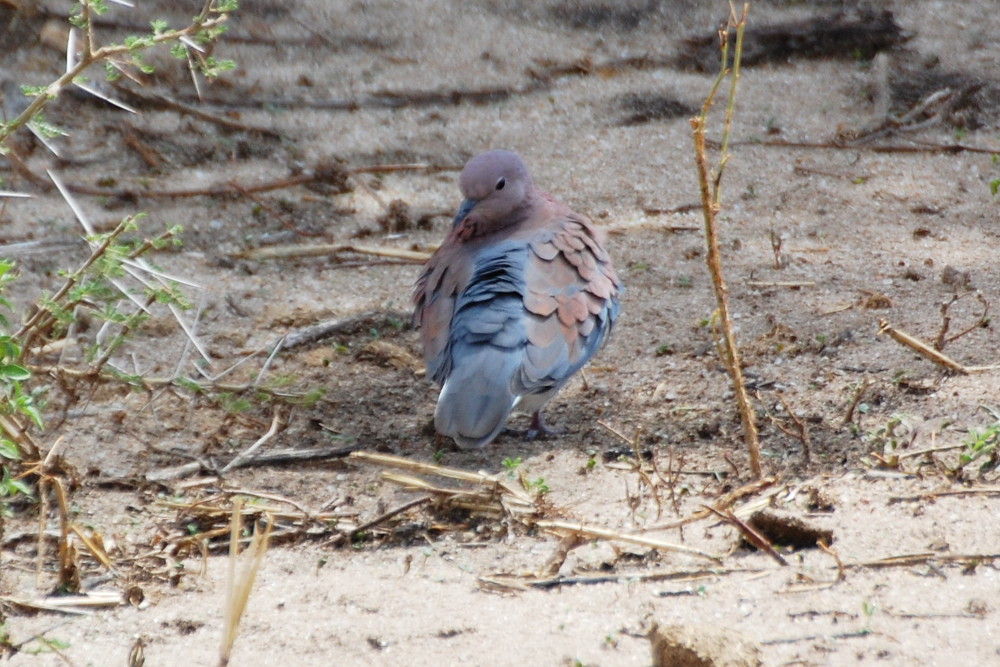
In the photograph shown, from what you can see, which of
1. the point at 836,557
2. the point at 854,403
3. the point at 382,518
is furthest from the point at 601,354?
the point at 836,557

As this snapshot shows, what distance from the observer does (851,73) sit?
614 centimetres

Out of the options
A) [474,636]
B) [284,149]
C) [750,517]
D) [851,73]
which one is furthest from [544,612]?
[851,73]

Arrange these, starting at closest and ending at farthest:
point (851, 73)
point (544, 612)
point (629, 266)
Result: 1. point (544, 612)
2. point (629, 266)
3. point (851, 73)

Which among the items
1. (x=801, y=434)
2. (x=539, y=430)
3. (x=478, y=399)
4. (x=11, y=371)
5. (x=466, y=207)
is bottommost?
(x=11, y=371)

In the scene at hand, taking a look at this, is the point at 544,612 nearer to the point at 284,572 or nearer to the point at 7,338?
the point at 284,572

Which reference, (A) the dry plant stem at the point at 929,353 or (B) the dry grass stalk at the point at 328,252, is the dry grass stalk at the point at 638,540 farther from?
(B) the dry grass stalk at the point at 328,252

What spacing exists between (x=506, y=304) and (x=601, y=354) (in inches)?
30.7

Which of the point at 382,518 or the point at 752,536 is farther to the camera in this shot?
the point at 382,518

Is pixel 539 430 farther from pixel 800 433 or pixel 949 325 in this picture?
pixel 949 325

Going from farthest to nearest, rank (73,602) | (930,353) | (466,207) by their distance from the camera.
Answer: (466,207) < (930,353) < (73,602)

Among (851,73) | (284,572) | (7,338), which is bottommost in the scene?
(284,572)

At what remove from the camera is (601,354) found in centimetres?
412

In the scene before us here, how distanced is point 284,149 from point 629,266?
6.43ft

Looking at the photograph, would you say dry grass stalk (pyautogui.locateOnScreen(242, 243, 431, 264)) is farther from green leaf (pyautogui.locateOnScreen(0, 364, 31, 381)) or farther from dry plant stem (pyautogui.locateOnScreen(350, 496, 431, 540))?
green leaf (pyautogui.locateOnScreen(0, 364, 31, 381))
